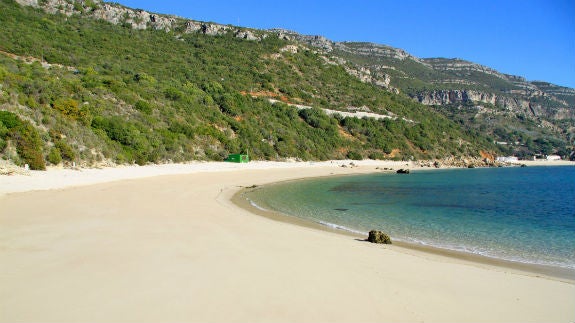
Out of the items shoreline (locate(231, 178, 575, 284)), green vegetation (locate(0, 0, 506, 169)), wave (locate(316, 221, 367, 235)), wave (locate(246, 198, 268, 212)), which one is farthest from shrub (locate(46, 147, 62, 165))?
wave (locate(316, 221, 367, 235))

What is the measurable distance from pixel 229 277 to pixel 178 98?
1548 inches

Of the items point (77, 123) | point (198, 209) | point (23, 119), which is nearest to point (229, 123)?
point (77, 123)

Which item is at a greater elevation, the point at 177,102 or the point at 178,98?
the point at 178,98

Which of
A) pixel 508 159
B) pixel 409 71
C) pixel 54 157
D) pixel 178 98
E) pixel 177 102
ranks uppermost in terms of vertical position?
pixel 409 71

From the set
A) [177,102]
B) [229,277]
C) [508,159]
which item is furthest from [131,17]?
[508,159]

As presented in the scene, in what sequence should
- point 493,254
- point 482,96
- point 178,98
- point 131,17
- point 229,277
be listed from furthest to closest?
point 482,96
point 131,17
point 178,98
point 493,254
point 229,277

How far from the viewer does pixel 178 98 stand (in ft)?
142

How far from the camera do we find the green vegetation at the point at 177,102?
2531 centimetres

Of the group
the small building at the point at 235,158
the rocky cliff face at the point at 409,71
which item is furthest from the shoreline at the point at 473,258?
the rocky cliff face at the point at 409,71

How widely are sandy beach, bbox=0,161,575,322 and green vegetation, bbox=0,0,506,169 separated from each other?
12.9 metres

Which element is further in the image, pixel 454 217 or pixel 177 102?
pixel 177 102

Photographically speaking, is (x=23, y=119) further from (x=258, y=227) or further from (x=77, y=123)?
(x=258, y=227)

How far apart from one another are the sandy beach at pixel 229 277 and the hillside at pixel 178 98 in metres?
13.0

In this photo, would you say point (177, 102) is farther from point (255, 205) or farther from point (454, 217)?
point (454, 217)
